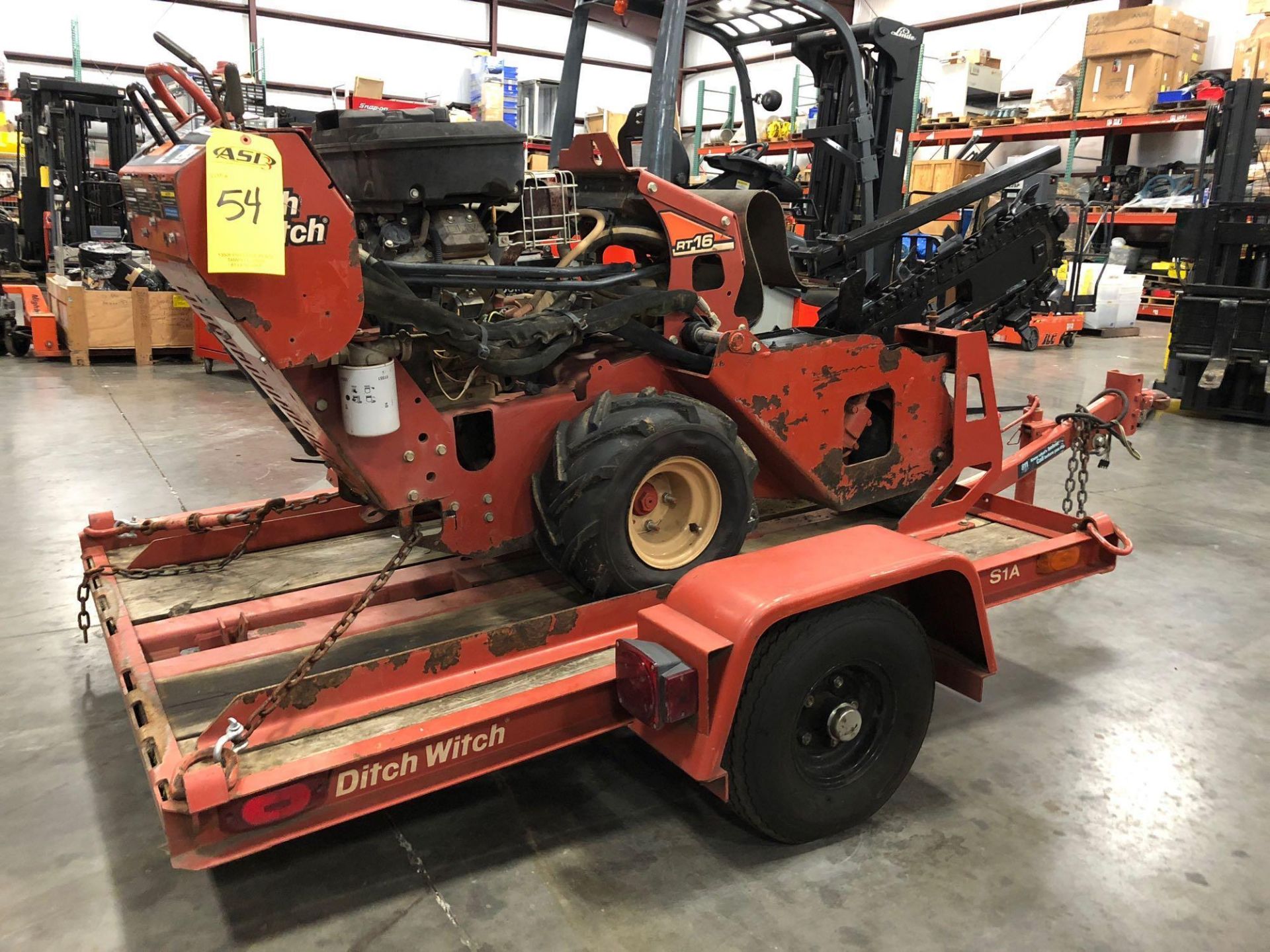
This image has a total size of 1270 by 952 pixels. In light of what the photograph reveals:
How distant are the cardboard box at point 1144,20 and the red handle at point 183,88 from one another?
13215mm

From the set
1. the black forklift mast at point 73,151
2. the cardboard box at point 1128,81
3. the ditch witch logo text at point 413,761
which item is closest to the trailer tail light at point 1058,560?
the ditch witch logo text at point 413,761

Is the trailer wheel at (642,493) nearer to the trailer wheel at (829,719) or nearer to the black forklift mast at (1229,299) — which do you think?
the trailer wheel at (829,719)

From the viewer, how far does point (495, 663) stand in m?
2.60

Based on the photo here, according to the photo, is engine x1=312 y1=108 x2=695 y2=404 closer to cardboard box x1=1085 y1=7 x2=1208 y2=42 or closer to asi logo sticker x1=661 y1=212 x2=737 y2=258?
asi logo sticker x1=661 y1=212 x2=737 y2=258

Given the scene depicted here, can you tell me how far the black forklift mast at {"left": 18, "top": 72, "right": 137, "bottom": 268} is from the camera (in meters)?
10.7

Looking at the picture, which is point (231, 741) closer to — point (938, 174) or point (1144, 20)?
point (938, 174)

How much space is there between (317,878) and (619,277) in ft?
6.26

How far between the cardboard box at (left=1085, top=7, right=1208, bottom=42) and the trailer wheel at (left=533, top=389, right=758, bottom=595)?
40.6 feet

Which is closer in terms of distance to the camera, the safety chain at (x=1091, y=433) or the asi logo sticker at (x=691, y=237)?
the asi logo sticker at (x=691, y=237)

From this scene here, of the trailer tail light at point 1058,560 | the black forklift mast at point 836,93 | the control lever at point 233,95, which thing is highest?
the black forklift mast at point 836,93

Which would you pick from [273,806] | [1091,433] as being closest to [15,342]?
[273,806]

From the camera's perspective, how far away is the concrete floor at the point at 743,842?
2.28 metres

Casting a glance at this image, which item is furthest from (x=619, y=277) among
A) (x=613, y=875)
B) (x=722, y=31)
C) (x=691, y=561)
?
(x=722, y=31)

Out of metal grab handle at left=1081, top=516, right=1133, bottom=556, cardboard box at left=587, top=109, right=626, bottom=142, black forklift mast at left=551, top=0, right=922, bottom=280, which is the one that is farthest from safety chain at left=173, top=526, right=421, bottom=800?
cardboard box at left=587, top=109, right=626, bottom=142
